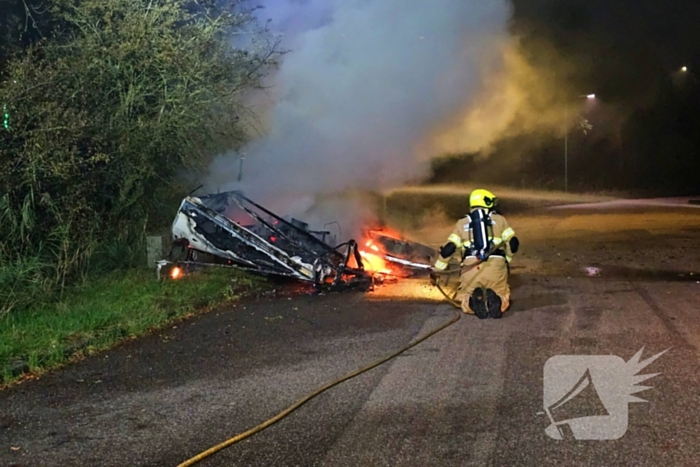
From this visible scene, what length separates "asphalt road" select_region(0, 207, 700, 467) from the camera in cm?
457

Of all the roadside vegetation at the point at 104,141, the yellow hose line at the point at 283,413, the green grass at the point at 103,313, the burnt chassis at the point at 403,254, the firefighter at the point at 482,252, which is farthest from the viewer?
the burnt chassis at the point at 403,254

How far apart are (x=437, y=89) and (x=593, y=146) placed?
39.0 metres

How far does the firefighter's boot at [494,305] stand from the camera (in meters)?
8.44

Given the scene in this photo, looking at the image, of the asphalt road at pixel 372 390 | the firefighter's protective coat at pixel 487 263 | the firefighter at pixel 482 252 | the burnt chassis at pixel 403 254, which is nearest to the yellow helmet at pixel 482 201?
the firefighter at pixel 482 252

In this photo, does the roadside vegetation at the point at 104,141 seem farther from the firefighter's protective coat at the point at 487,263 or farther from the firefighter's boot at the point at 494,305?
the firefighter's boot at the point at 494,305

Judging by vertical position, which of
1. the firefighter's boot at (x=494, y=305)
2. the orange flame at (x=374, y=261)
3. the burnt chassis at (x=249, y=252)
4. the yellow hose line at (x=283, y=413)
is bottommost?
the yellow hose line at (x=283, y=413)

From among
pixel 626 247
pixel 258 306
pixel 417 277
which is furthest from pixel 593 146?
pixel 258 306

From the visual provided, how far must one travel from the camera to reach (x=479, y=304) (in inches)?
335

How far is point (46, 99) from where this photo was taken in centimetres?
954

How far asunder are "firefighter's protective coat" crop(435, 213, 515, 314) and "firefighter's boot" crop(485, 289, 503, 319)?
195mm

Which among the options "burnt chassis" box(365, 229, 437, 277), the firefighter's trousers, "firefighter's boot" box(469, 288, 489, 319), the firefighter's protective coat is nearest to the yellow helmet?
the firefighter's protective coat

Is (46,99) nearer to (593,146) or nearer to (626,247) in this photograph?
(626,247)

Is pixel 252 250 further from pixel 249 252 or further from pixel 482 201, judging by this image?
pixel 482 201

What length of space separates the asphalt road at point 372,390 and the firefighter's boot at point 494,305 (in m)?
0.18
